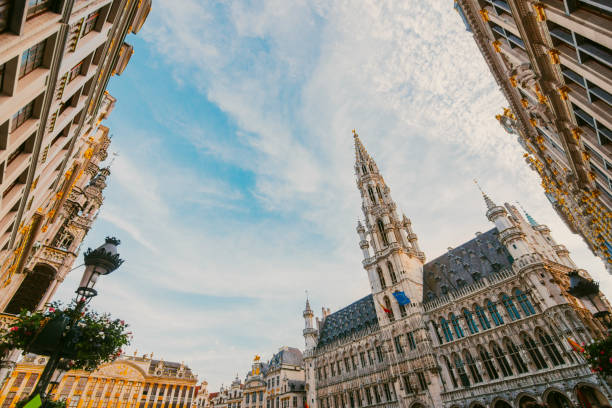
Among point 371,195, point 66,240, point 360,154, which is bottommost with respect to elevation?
point 66,240

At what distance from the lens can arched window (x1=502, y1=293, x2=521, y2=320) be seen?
26823 millimetres

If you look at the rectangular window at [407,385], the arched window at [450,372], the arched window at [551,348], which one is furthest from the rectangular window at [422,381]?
the arched window at [551,348]

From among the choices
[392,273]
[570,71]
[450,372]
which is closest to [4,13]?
[570,71]

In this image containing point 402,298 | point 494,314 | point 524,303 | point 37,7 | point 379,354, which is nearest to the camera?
point 37,7

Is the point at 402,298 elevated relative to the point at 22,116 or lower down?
elevated

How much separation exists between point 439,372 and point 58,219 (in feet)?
131

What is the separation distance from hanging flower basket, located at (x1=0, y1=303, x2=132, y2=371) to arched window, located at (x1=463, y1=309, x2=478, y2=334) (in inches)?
1258

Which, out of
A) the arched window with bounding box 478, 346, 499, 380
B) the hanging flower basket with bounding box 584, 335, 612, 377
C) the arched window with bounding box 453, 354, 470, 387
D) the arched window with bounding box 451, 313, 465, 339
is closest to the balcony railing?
the hanging flower basket with bounding box 584, 335, 612, 377

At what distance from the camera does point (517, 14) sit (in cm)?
1128

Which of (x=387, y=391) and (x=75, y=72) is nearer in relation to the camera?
(x=75, y=72)

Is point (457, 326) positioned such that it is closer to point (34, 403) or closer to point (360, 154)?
point (34, 403)

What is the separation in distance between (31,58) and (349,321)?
159ft

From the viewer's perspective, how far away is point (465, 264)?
35.5 m

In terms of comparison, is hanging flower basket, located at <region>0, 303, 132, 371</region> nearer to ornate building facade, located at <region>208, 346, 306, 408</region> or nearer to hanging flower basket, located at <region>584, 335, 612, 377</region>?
hanging flower basket, located at <region>584, 335, 612, 377</region>
